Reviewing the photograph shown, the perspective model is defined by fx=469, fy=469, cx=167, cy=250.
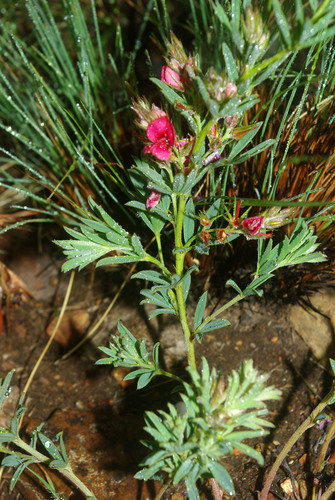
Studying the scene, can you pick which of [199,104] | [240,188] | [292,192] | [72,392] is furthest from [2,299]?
[199,104]

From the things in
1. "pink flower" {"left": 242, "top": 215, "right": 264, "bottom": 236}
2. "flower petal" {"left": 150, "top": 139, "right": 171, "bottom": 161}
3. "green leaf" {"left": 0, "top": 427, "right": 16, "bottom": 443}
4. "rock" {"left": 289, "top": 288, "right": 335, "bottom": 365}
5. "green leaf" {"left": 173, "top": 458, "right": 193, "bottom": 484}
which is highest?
"flower petal" {"left": 150, "top": 139, "right": 171, "bottom": 161}

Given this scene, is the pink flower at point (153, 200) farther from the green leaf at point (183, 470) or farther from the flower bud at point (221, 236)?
the green leaf at point (183, 470)

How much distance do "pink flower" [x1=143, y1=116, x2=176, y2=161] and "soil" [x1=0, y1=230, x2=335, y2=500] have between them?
64 centimetres

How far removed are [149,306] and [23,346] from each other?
44 centimetres

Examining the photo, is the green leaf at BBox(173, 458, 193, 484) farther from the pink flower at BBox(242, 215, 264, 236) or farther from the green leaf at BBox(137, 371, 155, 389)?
the pink flower at BBox(242, 215, 264, 236)

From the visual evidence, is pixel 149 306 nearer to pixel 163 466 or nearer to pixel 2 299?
pixel 2 299

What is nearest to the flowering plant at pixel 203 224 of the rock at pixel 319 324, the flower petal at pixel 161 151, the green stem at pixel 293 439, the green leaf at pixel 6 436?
the flower petal at pixel 161 151

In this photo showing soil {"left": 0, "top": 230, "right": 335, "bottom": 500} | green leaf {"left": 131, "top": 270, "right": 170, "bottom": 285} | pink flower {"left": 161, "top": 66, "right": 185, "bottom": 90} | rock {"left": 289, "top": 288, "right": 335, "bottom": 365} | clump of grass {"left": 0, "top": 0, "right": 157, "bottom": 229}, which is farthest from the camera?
clump of grass {"left": 0, "top": 0, "right": 157, "bottom": 229}

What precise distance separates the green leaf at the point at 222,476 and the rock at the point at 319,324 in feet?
1.94

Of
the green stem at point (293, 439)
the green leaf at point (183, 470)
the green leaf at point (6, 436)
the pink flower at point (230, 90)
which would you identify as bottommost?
the green stem at point (293, 439)

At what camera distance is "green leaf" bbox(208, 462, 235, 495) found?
65 centimetres

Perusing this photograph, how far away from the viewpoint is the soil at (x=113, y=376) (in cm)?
103

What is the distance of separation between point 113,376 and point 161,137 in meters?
0.80

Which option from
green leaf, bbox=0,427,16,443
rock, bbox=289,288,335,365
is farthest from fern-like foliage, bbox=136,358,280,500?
rock, bbox=289,288,335,365
